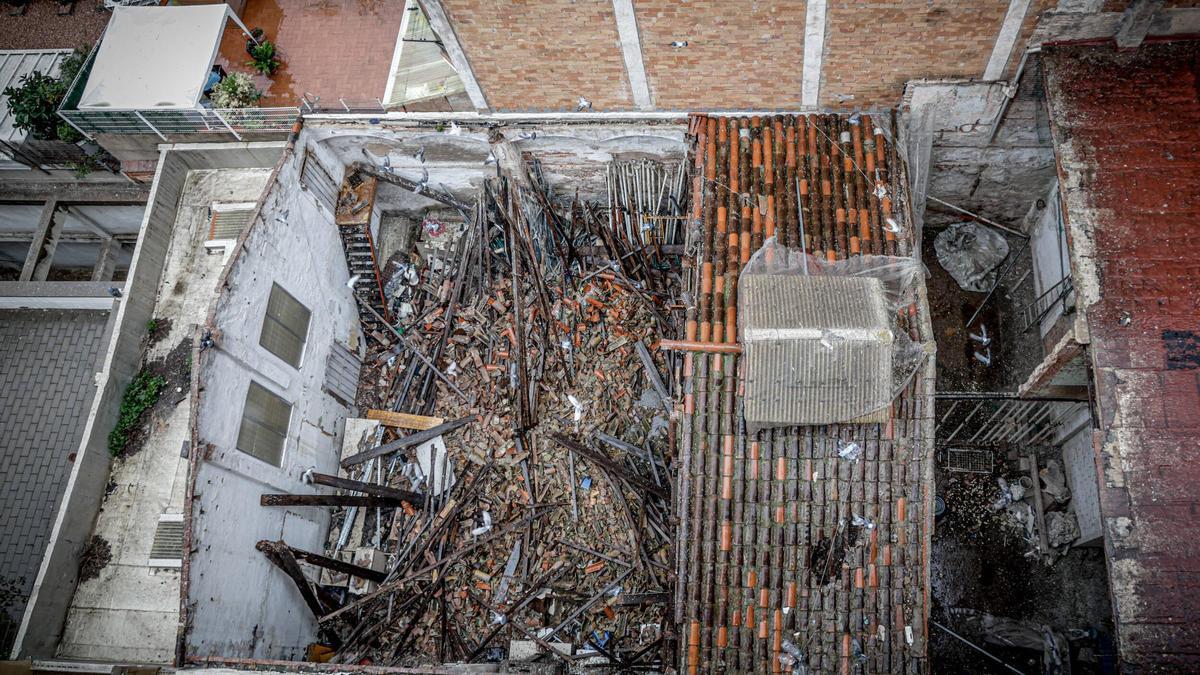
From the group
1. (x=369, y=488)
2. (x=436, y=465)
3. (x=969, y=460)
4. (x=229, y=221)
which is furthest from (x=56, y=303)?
(x=969, y=460)

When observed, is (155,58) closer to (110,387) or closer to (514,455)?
(110,387)

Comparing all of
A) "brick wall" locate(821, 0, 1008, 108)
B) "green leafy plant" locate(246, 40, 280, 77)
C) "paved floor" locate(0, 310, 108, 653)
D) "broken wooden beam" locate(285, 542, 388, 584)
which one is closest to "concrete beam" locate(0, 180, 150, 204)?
"paved floor" locate(0, 310, 108, 653)

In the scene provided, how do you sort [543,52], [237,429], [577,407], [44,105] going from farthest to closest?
[44,105]
[577,407]
[237,429]
[543,52]

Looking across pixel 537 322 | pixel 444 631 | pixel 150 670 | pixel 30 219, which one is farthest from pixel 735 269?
pixel 30 219

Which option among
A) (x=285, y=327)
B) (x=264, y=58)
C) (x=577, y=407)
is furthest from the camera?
(x=264, y=58)

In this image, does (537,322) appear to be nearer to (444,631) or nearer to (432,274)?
(432,274)

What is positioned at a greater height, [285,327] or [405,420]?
[285,327]
